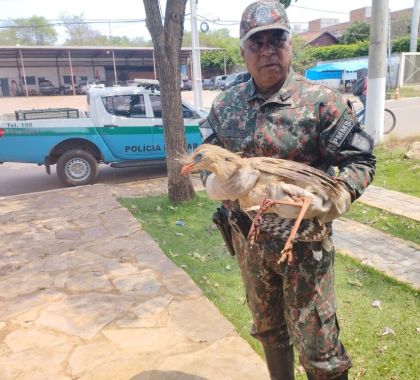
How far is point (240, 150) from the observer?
2.04 m

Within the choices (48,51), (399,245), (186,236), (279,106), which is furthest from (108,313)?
(48,51)

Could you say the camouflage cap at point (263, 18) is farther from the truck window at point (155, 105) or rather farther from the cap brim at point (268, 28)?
the truck window at point (155, 105)

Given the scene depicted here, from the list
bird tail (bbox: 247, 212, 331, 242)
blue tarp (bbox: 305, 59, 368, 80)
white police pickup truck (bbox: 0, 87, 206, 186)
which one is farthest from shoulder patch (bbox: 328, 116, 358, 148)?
blue tarp (bbox: 305, 59, 368, 80)

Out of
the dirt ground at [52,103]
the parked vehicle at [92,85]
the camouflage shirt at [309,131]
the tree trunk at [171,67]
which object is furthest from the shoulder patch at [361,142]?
the dirt ground at [52,103]

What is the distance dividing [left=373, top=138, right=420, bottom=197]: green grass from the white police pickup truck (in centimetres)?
355

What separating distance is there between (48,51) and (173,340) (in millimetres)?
38881

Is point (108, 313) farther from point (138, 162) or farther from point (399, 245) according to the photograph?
point (138, 162)

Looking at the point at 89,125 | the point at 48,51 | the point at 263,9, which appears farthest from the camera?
the point at 48,51

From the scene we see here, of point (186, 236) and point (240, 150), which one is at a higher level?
point (240, 150)

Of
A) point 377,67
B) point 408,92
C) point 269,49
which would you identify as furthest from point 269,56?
point 408,92

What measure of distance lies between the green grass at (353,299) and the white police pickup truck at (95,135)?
3043 mm

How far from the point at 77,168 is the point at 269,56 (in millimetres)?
6803

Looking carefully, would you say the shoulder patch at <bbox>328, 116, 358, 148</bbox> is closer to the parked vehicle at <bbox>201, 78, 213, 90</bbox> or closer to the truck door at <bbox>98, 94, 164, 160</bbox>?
the truck door at <bbox>98, 94, 164, 160</bbox>

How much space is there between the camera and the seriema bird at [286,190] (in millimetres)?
1571
